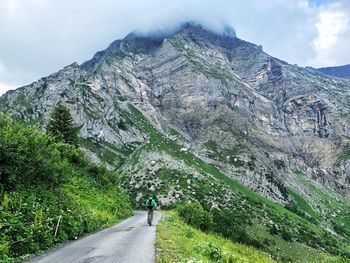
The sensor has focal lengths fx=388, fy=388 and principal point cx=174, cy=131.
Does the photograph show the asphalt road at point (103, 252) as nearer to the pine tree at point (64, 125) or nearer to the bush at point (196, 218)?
the bush at point (196, 218)

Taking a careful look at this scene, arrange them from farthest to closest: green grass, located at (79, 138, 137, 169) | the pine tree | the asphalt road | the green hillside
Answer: green grass, located at (79, 138, 137, 169) → the pine tree → the green hillside → the asphalt road

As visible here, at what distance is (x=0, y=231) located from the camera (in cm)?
1825

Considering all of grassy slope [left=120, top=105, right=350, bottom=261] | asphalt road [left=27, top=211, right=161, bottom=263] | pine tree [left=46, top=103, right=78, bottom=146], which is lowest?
grassy slope [left=120, top=105, right=350, bottom=261]

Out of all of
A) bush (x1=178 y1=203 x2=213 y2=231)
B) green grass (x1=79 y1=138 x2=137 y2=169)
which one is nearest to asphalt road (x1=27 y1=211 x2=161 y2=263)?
bush (x1=178 y1=203 x2=213 y2=231)

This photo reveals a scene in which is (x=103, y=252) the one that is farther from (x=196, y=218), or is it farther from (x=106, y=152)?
(x=106, y=152)

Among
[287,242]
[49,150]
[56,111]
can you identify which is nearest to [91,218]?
[49,150]

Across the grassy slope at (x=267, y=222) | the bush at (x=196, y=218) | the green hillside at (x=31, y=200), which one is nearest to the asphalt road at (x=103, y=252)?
the green hillside at (x=31, y=200)

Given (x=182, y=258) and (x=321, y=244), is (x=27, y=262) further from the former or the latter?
(x=321, y=244)

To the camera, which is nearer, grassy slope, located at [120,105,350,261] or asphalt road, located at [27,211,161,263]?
asphalt road, located at [27,211,161,263]

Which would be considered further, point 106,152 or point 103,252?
point 106,152

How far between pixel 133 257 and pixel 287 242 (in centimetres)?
10954

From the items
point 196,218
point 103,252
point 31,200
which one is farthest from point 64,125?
point 103,252

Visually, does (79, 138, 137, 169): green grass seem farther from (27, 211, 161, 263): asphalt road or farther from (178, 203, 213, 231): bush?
(27, 211, 161, 263): asphalt road

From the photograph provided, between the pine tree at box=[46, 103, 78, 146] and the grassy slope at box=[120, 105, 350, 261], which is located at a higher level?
the pine tree at box=[46, 103, 78, 146]
